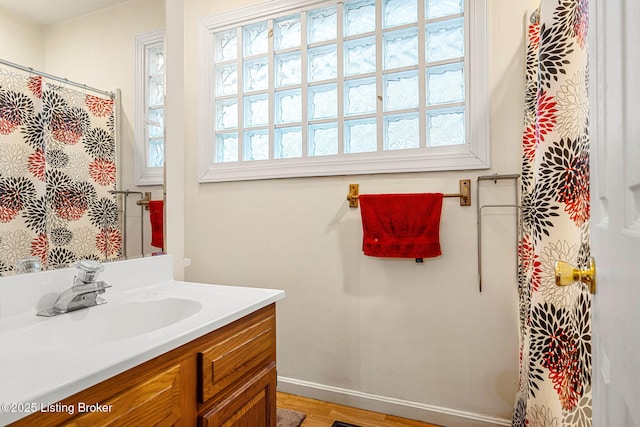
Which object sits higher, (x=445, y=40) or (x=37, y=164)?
(x=445, y=40)

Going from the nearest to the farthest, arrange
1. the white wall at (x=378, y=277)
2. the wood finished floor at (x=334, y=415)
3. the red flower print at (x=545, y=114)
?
1. the red flower print at (x=545, y=114)
2. the white wall at (x=378, y=277)
3. the wood finished floor at (x=334, y=415)

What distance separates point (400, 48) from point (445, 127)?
0.49 m

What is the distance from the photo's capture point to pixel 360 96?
1.91 metres

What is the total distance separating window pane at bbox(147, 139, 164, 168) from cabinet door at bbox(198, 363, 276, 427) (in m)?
0.88

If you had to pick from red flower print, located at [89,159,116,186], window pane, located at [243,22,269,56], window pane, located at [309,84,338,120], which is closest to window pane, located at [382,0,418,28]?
window pane, located at [309,84,338,120]

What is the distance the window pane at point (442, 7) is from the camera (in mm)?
1709

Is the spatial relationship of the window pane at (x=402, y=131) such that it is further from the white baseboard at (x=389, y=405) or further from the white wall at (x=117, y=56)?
the white baseboard at (x=389, y=405)

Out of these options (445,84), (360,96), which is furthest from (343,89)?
(445,84)

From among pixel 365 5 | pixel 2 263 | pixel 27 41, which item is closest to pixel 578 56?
pixel 365 5

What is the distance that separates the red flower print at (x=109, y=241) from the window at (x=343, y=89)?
96 cm

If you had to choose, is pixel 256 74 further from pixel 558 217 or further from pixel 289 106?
pixel 558 217

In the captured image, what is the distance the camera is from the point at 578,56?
1.10 m

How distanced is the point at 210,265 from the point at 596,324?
201 centimetres

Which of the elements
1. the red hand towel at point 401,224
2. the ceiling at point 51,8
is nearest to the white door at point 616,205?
the red hand towel at point 401,224
